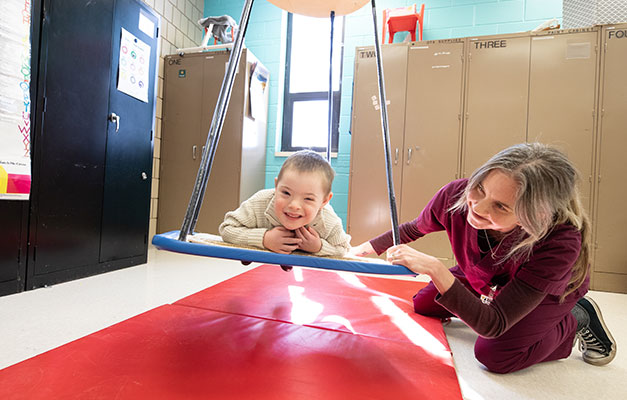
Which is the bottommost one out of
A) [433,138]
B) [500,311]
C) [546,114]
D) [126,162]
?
[500,311]

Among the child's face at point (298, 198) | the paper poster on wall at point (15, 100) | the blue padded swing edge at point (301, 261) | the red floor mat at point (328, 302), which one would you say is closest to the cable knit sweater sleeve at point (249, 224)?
the child's face at point (298, 198)

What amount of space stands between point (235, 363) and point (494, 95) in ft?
9.40

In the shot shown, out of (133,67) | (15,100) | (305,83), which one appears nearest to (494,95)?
(305,83)

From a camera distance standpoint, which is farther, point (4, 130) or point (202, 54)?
point (202, 54)

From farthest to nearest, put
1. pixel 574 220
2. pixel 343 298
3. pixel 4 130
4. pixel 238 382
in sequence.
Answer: pixel 343 298
pixel 4 130
pixel 574 220
pixel 238 382

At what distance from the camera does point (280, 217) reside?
50.3 inches

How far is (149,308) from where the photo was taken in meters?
1.69

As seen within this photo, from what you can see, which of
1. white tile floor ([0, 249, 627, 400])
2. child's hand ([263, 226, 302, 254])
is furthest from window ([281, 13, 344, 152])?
child's hand ([263, 226, 302, 254])

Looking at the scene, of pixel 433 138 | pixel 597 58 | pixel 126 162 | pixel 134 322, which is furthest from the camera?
pixel 433 138

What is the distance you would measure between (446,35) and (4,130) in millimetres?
3626

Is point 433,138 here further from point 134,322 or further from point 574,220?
point 134,322

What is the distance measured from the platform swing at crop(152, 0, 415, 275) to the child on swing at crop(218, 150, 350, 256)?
11cm

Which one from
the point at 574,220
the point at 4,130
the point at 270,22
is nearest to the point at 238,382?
the point at 574,220

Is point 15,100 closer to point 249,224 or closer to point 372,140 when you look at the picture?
point 249,224
